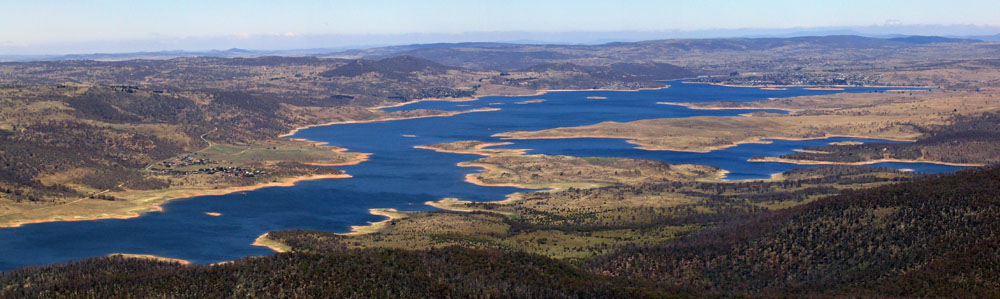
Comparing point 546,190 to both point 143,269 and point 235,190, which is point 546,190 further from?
point 143,269

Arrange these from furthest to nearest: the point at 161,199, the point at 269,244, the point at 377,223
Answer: the point at 161,199, the point at 377,223, the point at 269,244

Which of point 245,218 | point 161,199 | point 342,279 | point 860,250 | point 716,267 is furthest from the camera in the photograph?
point 161,199

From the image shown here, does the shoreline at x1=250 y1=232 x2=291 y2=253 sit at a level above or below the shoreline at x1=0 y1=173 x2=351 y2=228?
above

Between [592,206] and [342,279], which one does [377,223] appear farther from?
[342,279]

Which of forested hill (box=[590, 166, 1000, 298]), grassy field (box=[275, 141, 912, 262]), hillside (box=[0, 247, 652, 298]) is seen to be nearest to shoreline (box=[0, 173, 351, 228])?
grassy field (box=[275, 141, 912, 262])

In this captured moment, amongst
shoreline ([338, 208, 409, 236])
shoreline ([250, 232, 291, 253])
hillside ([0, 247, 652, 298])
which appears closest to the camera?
hillside ([0, 247, 652, 298])

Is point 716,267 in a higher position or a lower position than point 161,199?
higher

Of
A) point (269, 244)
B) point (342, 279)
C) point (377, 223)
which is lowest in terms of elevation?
point (377, 223)

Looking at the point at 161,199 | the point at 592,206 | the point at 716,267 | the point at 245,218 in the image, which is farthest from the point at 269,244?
the point at 716,267

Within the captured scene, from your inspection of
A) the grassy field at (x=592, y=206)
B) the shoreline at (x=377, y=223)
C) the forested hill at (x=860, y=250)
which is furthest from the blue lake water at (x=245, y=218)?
the forested hill at (x=860, y=250)

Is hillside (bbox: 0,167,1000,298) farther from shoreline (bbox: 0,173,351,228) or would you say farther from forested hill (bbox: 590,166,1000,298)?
shoreline (bbox: 0,173,351,228)
